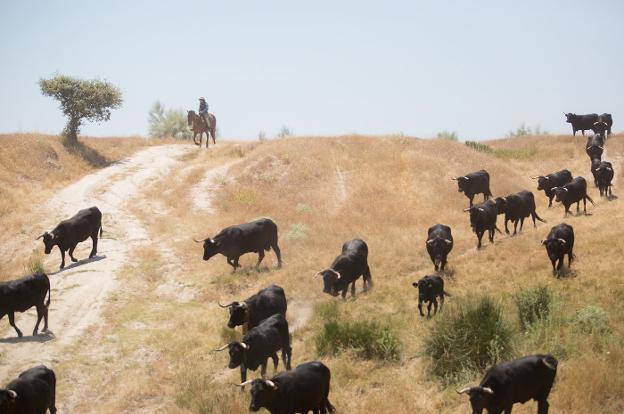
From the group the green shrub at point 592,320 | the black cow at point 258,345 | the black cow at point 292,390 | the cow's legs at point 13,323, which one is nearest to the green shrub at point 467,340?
the green shrub at point 592,320

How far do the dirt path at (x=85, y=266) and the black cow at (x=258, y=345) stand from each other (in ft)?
19.6

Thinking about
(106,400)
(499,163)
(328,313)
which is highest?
(499,163)

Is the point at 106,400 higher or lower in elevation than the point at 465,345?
lower

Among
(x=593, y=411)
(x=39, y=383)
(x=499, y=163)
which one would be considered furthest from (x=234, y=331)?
(x=499, y=163)

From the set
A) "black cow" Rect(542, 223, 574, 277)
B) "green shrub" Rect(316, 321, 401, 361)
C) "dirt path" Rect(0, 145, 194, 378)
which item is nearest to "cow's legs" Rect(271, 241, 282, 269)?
"dirt path" Rect(0, 145, 194, 378)

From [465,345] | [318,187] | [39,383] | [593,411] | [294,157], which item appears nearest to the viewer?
[593,411]

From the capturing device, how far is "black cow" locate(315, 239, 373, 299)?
18.2 meters

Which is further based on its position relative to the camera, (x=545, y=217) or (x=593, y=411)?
(x=545, y=217)

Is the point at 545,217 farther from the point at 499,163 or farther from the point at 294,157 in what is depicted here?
the point at 294,157

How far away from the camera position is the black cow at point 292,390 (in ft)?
34.7

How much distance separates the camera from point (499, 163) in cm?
4219

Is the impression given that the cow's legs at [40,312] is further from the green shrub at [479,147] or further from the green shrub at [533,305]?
the green shrub at [479,147]

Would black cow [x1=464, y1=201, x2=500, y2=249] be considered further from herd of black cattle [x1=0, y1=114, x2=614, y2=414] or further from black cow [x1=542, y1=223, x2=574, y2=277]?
black cow [x1=542, y1=223, x2=574, y2=277]

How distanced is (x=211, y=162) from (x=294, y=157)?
6006mm
